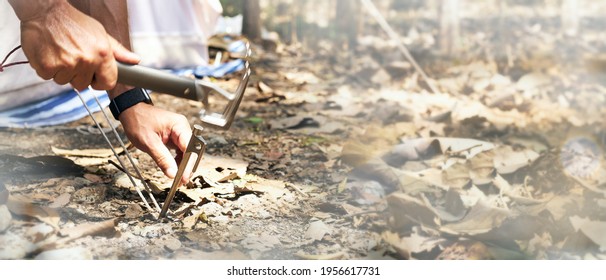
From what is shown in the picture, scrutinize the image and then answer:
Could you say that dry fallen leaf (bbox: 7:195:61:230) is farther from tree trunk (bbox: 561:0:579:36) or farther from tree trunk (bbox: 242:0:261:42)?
tree trunk (bbox: 561:0:579:36)

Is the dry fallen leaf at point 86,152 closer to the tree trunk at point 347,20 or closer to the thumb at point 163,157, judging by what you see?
the thumb at point 163,157

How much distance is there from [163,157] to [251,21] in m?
1.92

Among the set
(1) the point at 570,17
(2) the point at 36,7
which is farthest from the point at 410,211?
(1) the point at 570,17

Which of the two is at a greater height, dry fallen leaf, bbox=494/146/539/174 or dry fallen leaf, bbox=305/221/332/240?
dry fallen leaf, bbox=305/221/332/240

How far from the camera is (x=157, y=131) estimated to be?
53.6 inches

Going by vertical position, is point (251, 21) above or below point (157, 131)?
below

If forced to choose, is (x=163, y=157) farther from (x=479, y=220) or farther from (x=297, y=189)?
(x=479, y=220)

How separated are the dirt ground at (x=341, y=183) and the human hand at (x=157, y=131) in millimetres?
66

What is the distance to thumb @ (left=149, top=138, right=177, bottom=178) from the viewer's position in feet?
4.25

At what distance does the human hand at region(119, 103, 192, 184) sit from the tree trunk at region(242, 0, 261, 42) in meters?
1.77

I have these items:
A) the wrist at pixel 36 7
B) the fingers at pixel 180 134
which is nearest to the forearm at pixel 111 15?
the fingers at pixel 180 134

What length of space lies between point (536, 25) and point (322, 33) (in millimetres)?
1511

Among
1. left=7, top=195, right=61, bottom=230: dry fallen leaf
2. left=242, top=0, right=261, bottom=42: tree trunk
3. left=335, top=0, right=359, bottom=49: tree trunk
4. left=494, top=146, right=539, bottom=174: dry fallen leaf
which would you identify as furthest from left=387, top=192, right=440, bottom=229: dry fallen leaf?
left=335, top=0, right=359, bottom=49: tree trunk
